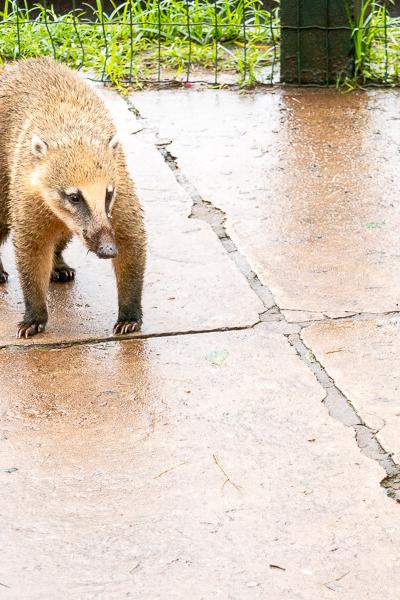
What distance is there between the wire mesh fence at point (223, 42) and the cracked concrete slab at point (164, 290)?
6.77ft

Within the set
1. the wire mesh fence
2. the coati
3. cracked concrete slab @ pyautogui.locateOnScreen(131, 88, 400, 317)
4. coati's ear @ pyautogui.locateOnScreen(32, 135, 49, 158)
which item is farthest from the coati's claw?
the wire mesh fence

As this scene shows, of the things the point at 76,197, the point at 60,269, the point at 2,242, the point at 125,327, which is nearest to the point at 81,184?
the point at 76,197

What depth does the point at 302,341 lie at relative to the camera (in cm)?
409

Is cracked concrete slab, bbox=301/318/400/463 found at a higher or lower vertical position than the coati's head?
lower

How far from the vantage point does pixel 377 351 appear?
3.99 m

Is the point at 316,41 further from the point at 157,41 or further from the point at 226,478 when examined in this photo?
the point at 226,478

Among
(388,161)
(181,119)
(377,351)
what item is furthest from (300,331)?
(181,119)

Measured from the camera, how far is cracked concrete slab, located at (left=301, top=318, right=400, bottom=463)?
352 centimetres

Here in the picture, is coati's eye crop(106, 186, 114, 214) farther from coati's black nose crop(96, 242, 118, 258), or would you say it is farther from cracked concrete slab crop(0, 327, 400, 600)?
cracked concrete slab crop(0, 327, 400, 600)

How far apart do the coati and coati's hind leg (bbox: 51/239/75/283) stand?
63mm

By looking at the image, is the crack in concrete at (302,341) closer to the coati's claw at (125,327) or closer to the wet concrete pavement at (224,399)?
the wet concrete pavement at (224,399)

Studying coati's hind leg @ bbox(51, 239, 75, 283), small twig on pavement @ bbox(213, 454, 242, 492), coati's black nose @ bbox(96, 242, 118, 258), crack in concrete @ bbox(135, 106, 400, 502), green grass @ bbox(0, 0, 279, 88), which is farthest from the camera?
green grass @ bbox(0, 0, 279, 88)

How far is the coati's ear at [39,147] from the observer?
4266mm

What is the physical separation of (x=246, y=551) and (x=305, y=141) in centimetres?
363
